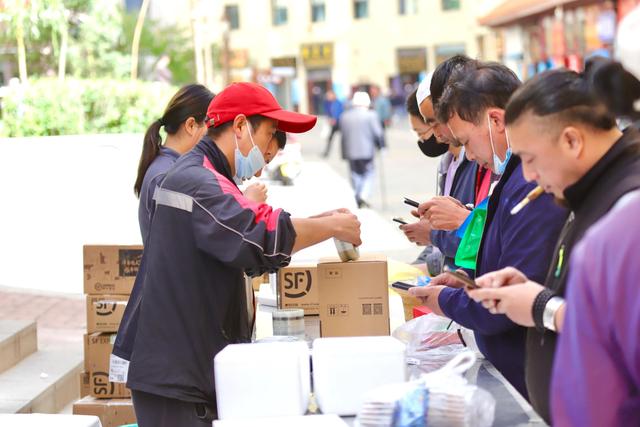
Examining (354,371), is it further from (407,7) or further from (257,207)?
(407,7)

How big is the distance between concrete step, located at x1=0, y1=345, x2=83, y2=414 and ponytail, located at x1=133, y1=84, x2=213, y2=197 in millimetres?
1893

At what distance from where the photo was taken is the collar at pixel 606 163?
7.91 ft

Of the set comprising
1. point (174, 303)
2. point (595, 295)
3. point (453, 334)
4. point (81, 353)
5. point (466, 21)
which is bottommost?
point (81, 353)

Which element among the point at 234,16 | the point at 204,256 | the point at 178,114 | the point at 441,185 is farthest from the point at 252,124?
the point at 234,16

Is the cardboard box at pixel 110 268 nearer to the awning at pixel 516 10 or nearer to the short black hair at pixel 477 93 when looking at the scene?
the short black hair at pixel 477 93

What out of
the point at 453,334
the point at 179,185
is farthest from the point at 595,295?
the point at 453,334

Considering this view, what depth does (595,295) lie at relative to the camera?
182 cm

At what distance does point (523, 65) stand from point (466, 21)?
16.9m

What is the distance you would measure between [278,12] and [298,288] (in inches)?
2389

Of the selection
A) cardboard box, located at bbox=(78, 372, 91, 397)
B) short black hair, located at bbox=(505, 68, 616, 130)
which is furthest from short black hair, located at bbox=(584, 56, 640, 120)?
cardboard box, located at bbox=(78, 372, 91, 397)

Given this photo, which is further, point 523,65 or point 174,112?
point 523,65

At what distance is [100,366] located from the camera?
17.8ft

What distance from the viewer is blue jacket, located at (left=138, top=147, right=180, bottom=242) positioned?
440 cm

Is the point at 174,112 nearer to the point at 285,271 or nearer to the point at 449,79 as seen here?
the point at 285,271
